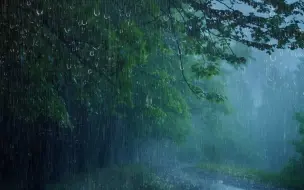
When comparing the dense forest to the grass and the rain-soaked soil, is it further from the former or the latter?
the rain-soaked soil

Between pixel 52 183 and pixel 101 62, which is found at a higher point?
pixel 101 62

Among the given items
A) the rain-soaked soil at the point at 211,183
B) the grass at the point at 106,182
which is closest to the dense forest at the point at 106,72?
the grass at the point at 106,182

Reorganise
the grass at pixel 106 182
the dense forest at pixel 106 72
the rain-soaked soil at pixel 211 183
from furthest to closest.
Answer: the rain-soaked soil at pixel 211 183 < the grass at pixel 106 182 < the dense forest at pixel 106 72

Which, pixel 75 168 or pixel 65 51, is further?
pixel 75 168

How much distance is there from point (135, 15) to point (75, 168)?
13.6 meters

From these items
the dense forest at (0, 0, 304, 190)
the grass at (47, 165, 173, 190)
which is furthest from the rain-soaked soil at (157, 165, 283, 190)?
the grass at (47, 165, 173, 190)

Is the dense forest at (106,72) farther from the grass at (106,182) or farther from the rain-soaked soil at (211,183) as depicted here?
the rain-soaked soil at (211,183)

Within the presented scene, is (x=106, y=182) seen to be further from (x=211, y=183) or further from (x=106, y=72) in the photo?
(x=106, y=72)

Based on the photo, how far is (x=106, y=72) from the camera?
8.94 m

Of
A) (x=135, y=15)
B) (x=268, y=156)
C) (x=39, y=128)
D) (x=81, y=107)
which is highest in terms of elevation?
(x=135, y=15)

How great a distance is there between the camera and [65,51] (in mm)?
7520

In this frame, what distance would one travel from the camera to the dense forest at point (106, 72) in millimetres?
6938

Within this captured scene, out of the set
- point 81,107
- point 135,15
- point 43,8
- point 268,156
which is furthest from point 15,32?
point 268,156

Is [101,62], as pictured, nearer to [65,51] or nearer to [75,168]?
[65,51]
